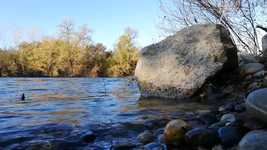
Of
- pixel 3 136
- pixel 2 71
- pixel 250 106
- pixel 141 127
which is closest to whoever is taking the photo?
pixel 250 106

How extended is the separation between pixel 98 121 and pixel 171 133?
205 centimetres

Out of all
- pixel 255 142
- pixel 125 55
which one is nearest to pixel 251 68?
pixel 255 142

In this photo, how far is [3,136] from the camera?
447 cm

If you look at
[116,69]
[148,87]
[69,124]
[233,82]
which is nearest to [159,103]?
[148,87]

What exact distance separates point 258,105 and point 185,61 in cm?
501

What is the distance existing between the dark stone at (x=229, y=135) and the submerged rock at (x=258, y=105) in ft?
0.89

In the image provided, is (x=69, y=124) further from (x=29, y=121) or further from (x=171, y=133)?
(x=171, y=133)

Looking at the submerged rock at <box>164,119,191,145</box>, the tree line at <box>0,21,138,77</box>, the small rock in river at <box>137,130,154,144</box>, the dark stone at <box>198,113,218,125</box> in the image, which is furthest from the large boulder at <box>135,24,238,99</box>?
the tree line at <box>0,21,138,77</box>

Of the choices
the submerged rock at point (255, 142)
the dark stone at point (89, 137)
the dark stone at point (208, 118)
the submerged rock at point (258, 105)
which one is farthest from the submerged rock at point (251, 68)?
the submerged rock at point (255, 142)

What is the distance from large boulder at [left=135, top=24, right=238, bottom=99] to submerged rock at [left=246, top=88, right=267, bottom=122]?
4270mm

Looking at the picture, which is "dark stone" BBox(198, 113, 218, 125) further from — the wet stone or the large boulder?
the large boulder

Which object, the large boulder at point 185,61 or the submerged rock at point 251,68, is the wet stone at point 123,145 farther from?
the submerged rock at point 251,68

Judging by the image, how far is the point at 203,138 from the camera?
3.65m

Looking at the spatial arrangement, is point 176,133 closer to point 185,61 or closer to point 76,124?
point 76,124
